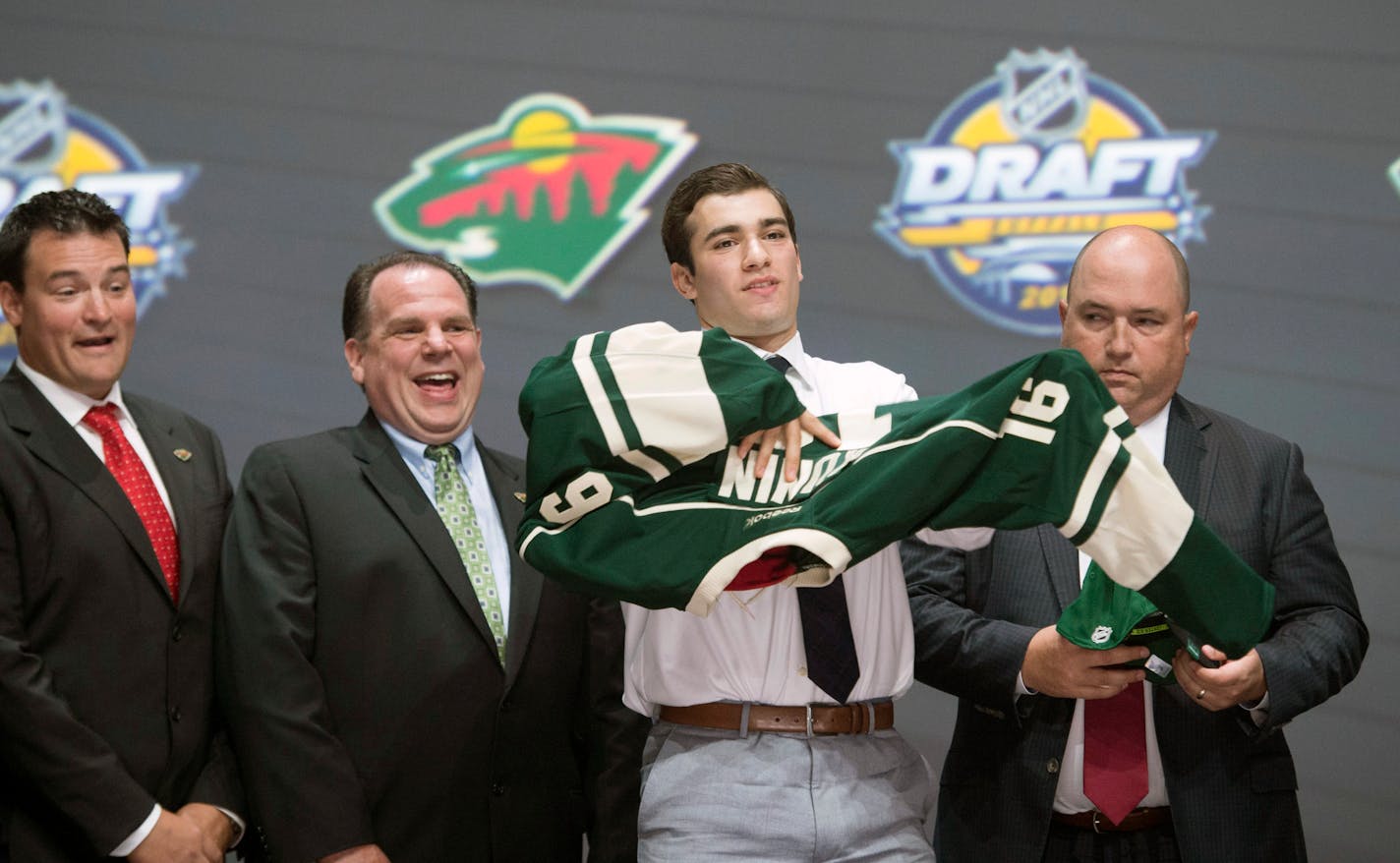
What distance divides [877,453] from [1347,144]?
6.81 ft

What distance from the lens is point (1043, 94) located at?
390cm

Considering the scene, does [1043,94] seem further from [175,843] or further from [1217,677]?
[175,843]

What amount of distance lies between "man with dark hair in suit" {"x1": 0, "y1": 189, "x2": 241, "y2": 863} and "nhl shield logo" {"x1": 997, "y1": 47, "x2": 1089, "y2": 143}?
7.14 feet

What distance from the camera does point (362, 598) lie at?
2.79m

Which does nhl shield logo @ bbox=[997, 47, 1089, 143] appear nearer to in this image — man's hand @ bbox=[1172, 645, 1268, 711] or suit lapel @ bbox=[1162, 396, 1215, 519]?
suit lapel @ bbox=[1162, 396, 1215, 519]

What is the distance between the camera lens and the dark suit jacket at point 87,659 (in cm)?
262

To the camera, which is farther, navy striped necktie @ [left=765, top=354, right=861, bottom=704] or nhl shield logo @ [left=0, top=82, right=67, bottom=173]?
nhl shield logo @ [left=0, top=82, right=67, bottom=173]

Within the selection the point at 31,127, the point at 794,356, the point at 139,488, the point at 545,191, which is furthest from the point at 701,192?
the point at 31,127

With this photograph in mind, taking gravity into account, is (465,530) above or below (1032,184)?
below

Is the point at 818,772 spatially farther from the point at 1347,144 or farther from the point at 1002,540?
Answer: the point at 1347,144

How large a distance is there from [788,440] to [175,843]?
1300mm

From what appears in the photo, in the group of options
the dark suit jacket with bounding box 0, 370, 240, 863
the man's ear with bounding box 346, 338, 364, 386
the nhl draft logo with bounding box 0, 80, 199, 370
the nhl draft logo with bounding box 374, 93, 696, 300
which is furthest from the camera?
the nhl draft logo with bounding box 0, 80, 199, 370

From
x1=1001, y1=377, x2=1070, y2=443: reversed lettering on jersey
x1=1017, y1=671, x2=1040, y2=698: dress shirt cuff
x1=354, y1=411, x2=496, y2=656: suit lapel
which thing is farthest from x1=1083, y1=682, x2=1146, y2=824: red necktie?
x1=354, y1=411, x2=496, y2=656: suit lapel

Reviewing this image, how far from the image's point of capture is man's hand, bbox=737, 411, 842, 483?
244cm
